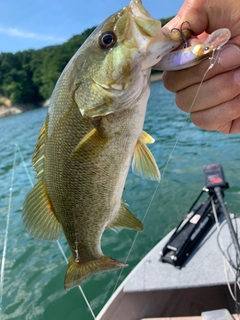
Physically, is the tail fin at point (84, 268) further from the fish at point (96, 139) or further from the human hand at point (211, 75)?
the human hand at point (211, 75)

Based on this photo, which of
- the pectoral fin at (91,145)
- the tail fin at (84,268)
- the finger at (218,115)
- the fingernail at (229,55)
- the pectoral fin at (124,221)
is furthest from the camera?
the pectoral fin at (124,221)

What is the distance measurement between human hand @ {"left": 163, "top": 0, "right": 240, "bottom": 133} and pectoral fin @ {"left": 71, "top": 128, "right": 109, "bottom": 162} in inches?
18.9

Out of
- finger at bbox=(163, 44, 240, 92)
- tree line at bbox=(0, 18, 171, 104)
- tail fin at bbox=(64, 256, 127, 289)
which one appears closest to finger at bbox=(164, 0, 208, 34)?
finger at bbox=(163, 44, 240, 92)

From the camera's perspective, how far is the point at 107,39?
4.81ft

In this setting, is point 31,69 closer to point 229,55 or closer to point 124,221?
point 124,221

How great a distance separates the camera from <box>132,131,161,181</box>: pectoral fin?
171cm

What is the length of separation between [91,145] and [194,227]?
371 cm

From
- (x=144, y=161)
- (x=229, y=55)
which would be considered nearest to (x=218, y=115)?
(x=229, y=55)

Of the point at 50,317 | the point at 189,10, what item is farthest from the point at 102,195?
the point at 50,317

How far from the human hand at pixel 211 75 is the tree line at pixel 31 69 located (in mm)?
66381

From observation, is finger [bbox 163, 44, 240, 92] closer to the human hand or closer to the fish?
the human hand

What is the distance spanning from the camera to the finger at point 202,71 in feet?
4.53

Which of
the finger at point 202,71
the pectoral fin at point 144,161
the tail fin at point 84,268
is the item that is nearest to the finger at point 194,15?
the finger at point 202,71

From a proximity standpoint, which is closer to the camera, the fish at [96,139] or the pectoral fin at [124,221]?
the fish at [96,139]
